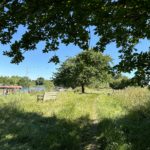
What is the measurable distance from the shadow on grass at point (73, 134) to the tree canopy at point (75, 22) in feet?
7.29

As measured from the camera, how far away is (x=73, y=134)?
12180mm

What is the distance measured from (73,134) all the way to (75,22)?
524 cm


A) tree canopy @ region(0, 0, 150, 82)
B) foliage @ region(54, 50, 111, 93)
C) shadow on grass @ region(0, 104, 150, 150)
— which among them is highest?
foliage @ region(54, 50, 111, 93)

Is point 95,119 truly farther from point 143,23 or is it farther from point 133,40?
point 143,23

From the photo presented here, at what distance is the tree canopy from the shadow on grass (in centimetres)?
222

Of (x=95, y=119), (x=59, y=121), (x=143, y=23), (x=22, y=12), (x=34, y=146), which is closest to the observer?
(x=22, y=12)

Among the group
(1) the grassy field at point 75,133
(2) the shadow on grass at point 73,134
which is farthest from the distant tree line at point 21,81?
(2) the shadow on grass at point 73,134

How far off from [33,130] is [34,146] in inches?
90.8

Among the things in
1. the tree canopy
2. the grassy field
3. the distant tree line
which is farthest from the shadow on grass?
the distant tree line

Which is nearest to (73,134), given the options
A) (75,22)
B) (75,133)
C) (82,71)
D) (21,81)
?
(75,133)

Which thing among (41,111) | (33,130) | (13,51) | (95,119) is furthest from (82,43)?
(41,111)

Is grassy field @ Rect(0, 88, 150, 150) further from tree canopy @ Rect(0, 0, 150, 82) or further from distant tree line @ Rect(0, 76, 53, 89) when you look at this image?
distant tree line @ Rect(0, 76, 53, 89)

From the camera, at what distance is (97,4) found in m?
7.54

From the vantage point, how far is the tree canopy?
724 cm
